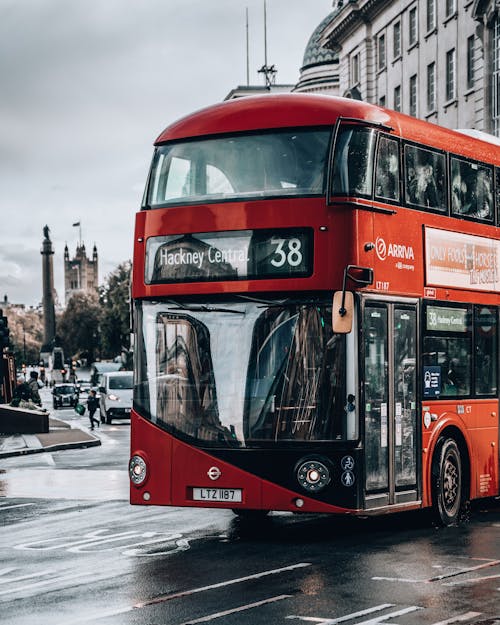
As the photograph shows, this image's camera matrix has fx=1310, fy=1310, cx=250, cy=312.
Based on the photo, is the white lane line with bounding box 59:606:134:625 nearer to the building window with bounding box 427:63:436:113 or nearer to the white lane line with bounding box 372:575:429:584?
the white lane line with bounding box 372:575:429:584

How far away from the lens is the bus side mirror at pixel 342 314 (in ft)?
39.7

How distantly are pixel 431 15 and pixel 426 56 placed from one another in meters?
1.67

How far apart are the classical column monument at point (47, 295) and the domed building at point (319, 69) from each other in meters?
84.9

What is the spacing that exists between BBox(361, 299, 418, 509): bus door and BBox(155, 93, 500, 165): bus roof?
183cm

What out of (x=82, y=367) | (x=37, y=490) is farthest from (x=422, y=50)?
(x=82, y=367)

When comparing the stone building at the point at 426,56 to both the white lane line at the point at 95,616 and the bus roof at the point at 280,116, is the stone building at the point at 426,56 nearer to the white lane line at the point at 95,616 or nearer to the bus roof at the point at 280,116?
the bus roof at the point at 280,116

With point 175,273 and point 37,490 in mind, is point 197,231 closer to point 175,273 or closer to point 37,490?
point 175,273

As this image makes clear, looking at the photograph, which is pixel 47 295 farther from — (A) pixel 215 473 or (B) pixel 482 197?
(A) pixel 215 473

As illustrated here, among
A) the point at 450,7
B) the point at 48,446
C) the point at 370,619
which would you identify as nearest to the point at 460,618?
the point at 370,619

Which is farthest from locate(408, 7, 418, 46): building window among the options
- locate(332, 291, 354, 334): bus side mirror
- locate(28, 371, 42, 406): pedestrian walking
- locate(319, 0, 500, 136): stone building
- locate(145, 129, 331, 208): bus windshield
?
locate(332, 291, 354, 334): bus side mirror

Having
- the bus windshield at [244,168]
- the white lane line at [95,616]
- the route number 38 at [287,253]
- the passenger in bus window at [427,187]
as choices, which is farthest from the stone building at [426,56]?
the white lane line at [95,616]

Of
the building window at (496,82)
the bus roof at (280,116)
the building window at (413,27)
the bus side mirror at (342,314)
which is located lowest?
the bus side mirror at (342,314)

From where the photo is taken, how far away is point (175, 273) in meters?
13.0

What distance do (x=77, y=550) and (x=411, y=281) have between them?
438cm
